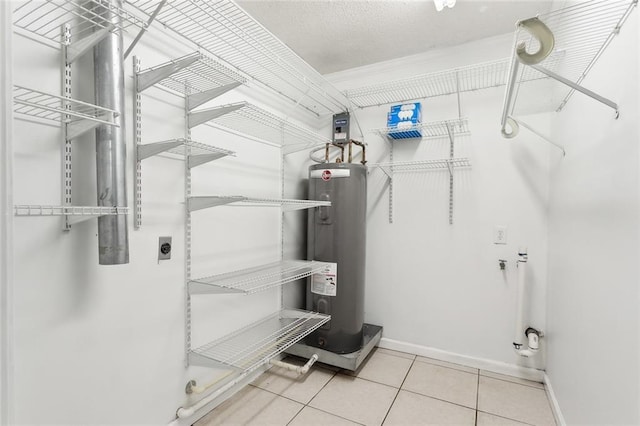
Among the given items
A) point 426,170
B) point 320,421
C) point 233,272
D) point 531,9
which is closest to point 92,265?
point 233,272

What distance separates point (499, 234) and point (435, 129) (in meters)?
0.87

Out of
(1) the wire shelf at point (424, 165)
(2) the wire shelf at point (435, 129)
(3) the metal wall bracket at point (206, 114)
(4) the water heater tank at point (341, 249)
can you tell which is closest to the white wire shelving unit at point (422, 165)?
Answer: (1) the wire shelf at point (424, 165)

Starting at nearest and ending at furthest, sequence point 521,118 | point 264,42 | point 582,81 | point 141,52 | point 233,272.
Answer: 1. point 141,52
2. point 582,81
3. point 264,42
4. point 233,272
5. point 521,118

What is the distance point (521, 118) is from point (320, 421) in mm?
2220

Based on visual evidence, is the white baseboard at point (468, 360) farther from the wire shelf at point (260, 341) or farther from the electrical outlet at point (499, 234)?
the electrical outlet at point (499, 234)

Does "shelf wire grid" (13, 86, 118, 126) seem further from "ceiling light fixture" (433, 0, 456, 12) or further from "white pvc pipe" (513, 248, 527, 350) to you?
"white pvc pipe" (513, 248, 527, 350)

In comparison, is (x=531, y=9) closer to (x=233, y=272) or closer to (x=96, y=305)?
(x=233, y=272)

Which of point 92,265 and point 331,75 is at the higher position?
point 331,75

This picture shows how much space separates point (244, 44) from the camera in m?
1.70

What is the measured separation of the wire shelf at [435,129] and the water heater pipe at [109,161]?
158 cm

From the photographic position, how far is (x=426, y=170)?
2346 millimetres

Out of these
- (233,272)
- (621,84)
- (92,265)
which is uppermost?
(621,84)

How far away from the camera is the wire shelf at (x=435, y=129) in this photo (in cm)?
214

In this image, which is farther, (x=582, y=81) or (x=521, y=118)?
(x=521, y=118)
